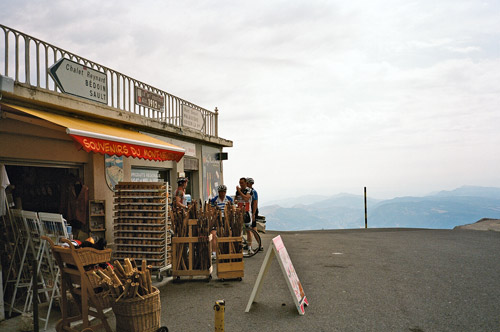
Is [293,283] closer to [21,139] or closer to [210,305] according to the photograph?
[210,305]

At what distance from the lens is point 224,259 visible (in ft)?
23.8

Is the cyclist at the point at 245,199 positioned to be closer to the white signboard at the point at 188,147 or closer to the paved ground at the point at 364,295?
the paved ground at the point at 364,295

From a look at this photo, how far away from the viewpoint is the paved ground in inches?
195

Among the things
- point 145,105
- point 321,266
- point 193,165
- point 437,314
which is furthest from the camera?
point 193,165

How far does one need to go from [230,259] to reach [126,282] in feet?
10.3

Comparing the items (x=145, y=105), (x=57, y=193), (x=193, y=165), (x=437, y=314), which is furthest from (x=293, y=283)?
(x=193, y=165)

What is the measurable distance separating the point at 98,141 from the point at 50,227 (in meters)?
1.93

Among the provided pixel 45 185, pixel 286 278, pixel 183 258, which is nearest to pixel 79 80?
pixel 45 185

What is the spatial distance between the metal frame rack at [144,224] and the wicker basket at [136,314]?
3000 millimetres

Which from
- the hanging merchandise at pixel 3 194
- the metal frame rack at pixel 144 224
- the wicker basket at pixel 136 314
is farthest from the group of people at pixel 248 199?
the wicker basket at pixel 136 314

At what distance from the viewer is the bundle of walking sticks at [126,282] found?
14.2 ft

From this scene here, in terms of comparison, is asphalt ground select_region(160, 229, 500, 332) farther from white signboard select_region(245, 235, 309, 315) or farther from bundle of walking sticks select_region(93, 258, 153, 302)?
bundle of walking sticks select_region(93, 258, 153, 302)

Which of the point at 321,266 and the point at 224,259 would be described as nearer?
the point at 224,259

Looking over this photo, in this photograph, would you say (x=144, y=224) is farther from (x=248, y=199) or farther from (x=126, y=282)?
(x=248, y=199)
